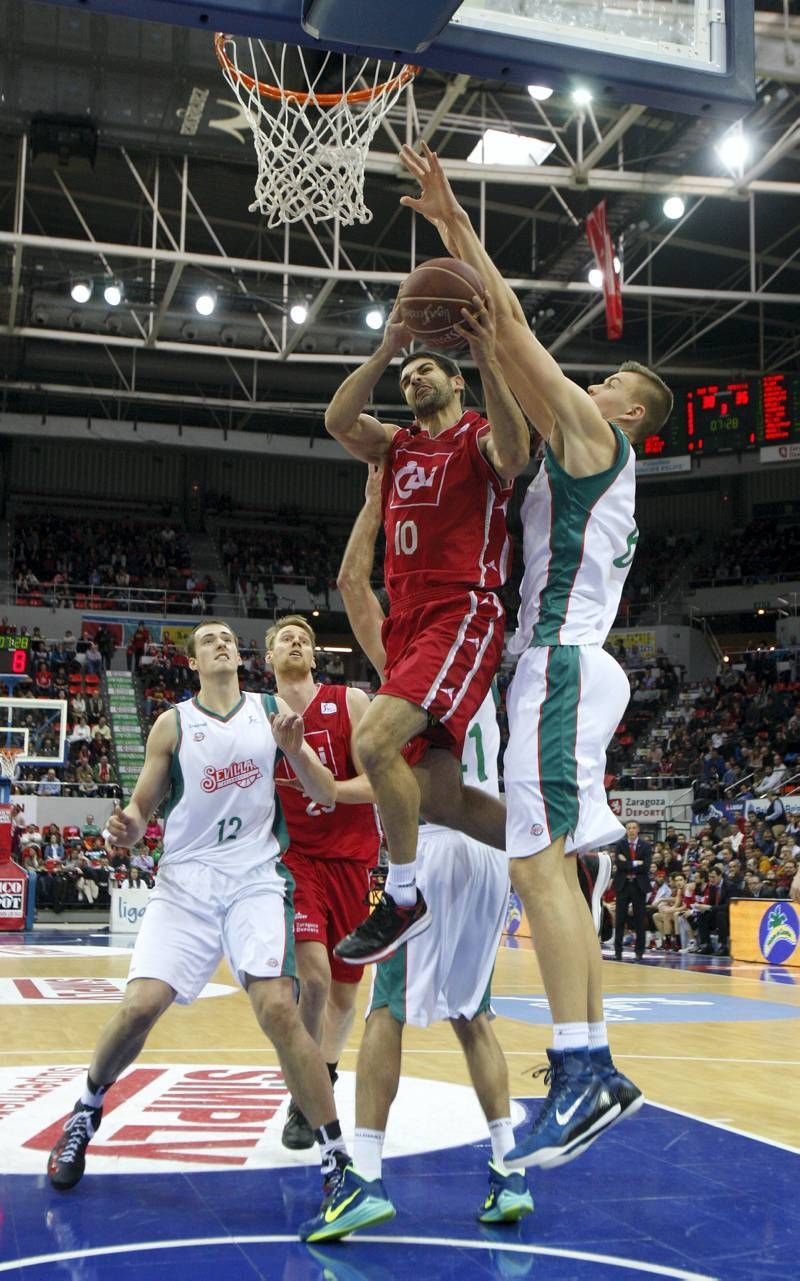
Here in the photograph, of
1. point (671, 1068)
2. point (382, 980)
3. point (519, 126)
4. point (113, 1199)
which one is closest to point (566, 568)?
point (382, 980)

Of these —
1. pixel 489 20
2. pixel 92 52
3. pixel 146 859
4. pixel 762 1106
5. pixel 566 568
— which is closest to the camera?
pixel 566 568

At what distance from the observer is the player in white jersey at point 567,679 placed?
3844mm

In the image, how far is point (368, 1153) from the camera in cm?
426

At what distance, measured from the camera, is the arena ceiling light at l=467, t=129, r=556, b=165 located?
2039cm

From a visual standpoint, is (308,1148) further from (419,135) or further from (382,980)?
(419,135)

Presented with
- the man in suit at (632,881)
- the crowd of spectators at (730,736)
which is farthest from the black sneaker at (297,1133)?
the crowd of spectators at (730,736)

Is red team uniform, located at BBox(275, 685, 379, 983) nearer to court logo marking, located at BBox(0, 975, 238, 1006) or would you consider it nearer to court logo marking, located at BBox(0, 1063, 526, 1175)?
court logo marking, located at BBox(0, 1063, 526, 1175)

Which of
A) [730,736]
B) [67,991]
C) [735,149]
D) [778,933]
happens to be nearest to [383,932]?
[67,991]

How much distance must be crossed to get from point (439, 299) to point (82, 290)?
21023 millimetres

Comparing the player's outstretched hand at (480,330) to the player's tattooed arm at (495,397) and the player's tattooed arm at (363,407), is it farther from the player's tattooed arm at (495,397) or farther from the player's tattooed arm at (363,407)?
the player's tattooed arm at (363,407)

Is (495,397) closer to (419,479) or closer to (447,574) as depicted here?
(419,479)

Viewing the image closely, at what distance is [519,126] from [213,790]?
16027mm

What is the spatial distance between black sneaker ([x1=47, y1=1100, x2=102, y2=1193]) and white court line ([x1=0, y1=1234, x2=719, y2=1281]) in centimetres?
76

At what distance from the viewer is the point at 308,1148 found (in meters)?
5.28
